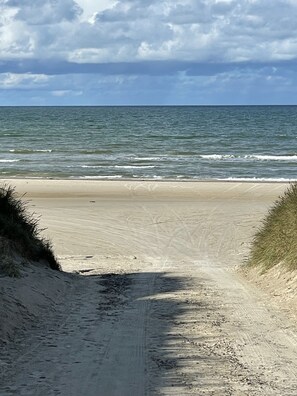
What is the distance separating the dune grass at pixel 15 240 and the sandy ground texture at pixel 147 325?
1.34 ft

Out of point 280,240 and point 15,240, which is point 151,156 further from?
point 15,240

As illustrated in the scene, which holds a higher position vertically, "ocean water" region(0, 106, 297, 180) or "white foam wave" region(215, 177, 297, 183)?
"ocean water" region(0, 106, 297, 180)

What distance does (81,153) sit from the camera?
49.7m

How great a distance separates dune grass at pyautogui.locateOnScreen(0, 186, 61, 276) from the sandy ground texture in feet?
1.34

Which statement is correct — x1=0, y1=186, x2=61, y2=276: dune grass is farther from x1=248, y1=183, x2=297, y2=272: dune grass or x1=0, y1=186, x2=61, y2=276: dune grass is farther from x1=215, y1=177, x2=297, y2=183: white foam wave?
x1=215, y1=177, x2=297, y2=183: white foam wave

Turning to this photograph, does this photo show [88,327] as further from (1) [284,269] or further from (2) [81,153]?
(2) [81,153]

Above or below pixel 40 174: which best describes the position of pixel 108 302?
below

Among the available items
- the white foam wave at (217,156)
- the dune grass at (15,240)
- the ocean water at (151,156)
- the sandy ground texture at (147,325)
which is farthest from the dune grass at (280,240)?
the white foam wave at (217,156)

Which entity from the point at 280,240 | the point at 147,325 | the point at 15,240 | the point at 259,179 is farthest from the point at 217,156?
the point at 147,325

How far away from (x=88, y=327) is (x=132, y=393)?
2257mm

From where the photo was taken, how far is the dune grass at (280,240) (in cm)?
1087

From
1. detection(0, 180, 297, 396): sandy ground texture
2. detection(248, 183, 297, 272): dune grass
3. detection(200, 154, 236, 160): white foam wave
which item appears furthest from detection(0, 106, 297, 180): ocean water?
detection(248, 183, 297, 272): dune grass

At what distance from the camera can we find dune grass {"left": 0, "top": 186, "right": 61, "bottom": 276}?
32.2 ft

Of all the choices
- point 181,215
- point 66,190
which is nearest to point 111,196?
point 66,190
